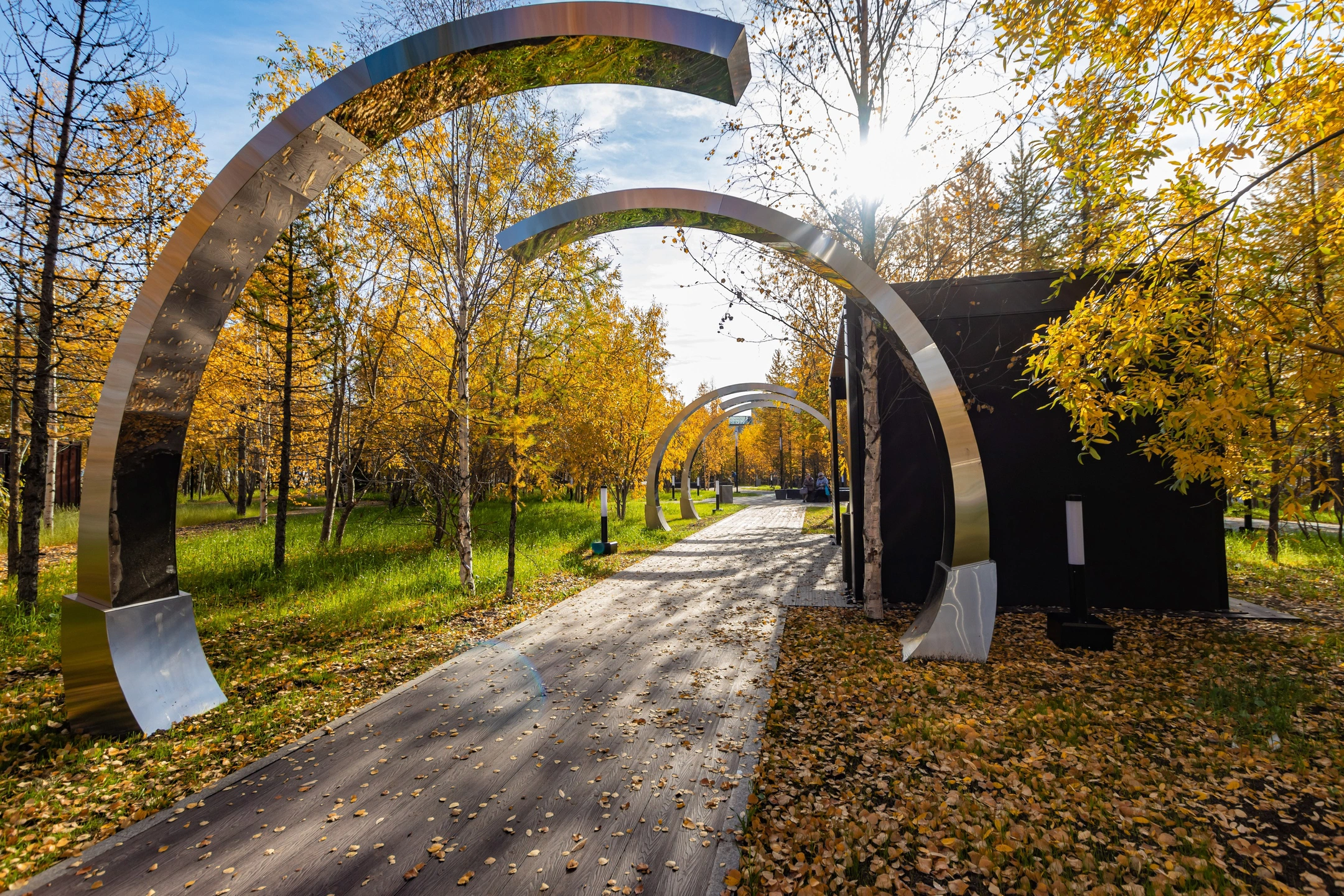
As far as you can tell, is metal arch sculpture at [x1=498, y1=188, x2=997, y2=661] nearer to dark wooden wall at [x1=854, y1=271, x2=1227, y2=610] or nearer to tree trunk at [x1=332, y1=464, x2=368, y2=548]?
dark wooden wall at [x1=854, y1=271, x2=1227, y2=610]

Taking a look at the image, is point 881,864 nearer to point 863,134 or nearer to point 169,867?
point 169,867

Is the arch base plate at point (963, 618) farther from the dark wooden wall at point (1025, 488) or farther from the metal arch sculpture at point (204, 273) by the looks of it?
the metal arch sculpture at point (204, 273)

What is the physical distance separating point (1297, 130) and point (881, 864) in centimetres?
588

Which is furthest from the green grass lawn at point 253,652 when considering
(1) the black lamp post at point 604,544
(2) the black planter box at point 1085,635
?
(2) the black planter box at point 1085,635

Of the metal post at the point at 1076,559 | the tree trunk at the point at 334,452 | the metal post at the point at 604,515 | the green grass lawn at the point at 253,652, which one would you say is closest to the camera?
the green grass lawn at the point at 253,652

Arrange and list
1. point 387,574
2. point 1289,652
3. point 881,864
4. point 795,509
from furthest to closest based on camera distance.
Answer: point 795,509 → point 387,574 → point 1289,652 → point 881,864

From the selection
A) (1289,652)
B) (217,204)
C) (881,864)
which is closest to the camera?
(881,864)

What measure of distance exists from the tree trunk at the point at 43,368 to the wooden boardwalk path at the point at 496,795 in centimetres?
534

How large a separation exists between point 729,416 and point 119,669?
18199 millimetres

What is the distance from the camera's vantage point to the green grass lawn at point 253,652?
3229 millimetres

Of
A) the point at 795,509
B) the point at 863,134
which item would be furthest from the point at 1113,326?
the point at 795,509

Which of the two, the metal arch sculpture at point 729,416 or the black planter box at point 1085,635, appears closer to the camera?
the black planter box at point 1085,635

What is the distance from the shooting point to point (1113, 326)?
463 cm

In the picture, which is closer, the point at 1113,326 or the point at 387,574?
the point at 1113,326
